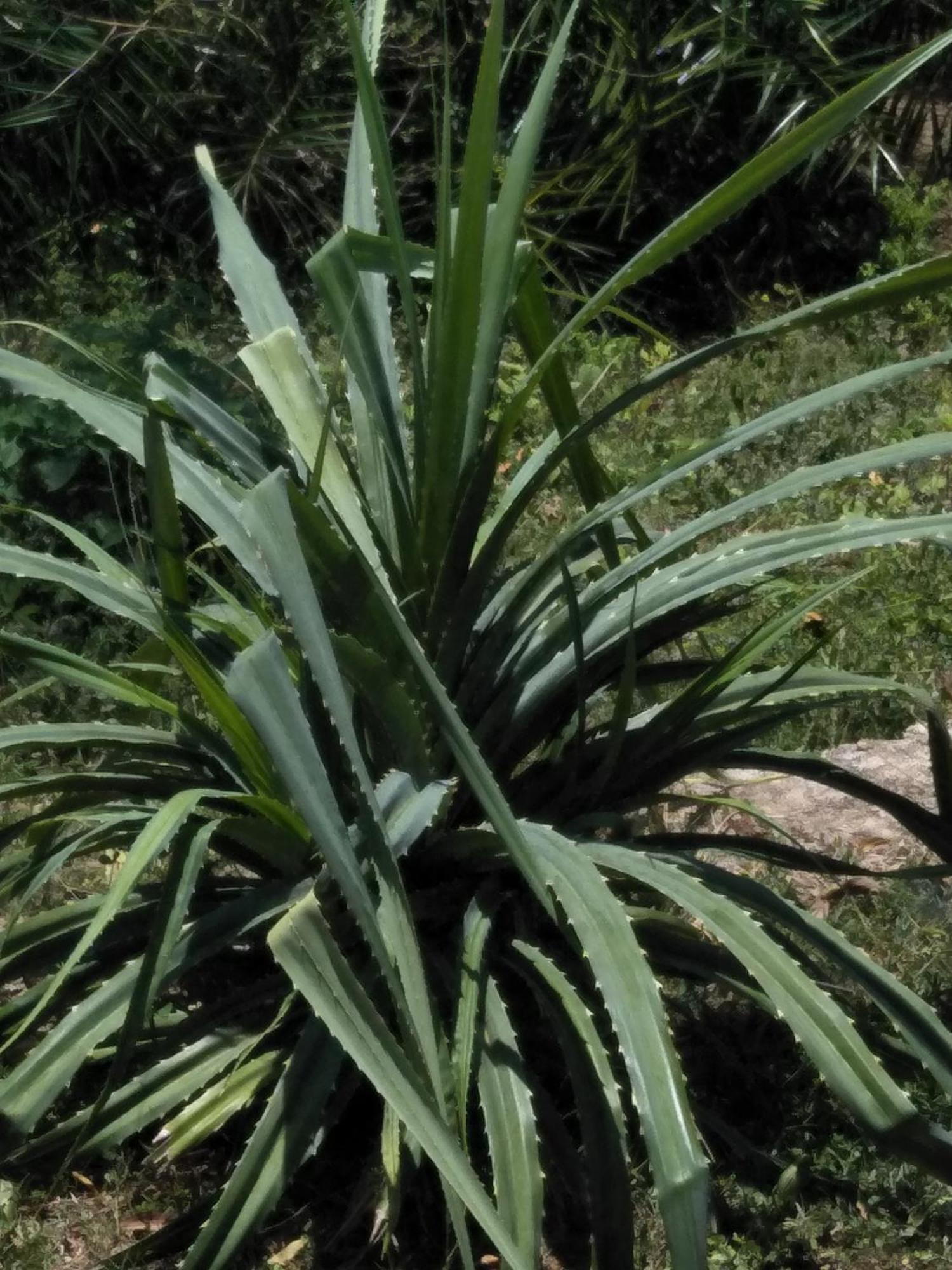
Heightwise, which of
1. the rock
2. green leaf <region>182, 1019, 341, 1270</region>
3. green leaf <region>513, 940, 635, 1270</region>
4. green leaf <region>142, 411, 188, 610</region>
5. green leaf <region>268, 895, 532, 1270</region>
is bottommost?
the rock

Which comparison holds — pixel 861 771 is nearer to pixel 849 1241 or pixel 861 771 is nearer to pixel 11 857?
pixel 849 1241

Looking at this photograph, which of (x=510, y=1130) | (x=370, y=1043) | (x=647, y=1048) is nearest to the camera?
(x=370, y=1043)

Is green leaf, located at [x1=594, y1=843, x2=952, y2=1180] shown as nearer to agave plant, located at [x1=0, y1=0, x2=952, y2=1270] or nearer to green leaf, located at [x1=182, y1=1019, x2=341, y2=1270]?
agave plant, located at [x1=0, y1=0, x2=952, y2=1270]

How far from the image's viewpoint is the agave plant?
1.92 m

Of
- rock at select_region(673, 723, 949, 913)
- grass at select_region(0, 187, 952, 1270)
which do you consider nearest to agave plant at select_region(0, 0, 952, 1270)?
grass at select_region(0, 187, 952, 1270)

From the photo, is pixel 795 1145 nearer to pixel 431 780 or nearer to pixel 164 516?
pixel 431 780

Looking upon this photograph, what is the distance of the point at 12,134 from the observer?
6.82m

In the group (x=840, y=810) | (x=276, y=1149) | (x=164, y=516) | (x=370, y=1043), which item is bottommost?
(x=840, y=810)

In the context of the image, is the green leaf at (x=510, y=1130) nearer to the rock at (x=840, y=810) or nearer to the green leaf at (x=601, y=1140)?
the green leaf at (x=601, y=1140)

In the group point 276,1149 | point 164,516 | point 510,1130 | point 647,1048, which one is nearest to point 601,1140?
point 510,1130

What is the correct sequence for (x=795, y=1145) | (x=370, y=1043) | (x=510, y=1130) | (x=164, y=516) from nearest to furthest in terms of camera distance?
(x=370, y=1043), (x=510, y=1130), (x=164, y=516), (x=795, y=1145)

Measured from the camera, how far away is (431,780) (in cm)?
231

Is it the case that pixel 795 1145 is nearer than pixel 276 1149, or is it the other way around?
pixel 276 1149

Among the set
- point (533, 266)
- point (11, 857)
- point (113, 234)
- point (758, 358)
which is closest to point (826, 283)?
point (758, 358)
